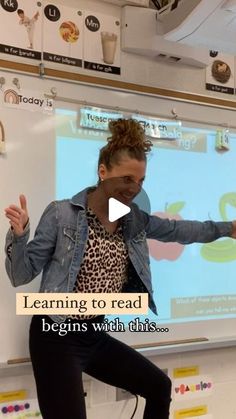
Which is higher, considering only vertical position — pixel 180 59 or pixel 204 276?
pixel 180 59

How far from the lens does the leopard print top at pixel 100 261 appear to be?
1665 millimetres

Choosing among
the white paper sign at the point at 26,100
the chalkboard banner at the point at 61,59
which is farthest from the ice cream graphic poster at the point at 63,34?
the white paper sign at the point at 26,100

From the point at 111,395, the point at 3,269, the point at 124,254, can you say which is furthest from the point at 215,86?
the point at 111,395

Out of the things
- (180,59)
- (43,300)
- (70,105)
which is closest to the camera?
(43,300)

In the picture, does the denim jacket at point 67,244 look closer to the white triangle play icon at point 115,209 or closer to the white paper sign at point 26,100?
the white triangle play icon at point 115,209

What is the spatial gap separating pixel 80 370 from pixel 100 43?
1254 millimetres

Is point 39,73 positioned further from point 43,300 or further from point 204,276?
point 204,276

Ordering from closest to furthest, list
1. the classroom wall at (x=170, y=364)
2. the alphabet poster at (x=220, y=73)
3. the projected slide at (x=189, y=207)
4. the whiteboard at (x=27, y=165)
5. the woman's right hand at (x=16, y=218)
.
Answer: the woman's right hand at (x=16, y=218), the whiteboard at (x=27, y=165), the classroom wall at (x=170, y=364), the projected slide at (x=189, y=207), the alphabet poster at (x=220, y=73)

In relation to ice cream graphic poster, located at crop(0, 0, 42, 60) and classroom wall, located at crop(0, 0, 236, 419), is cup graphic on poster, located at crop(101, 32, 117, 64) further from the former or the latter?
ice cream graphic poster, located at crop(0, 0, 42, 60)

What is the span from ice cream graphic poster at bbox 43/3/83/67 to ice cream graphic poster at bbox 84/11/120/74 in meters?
0.03

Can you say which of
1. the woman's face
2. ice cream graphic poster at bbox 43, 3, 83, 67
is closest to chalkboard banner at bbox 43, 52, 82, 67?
ice cream graphic poster at bbox 43, 3, 83, 67

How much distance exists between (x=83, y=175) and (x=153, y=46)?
0.62 meters

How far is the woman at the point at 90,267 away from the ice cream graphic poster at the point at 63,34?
1.48ft

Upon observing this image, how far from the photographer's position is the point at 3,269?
185cm
